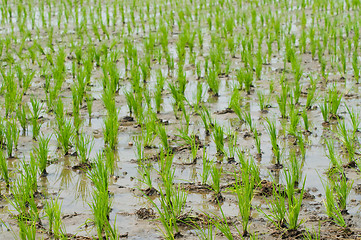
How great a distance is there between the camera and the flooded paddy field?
286cm

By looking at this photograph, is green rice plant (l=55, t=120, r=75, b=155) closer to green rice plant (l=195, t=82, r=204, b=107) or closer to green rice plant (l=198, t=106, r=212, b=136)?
green rice plant (l=198, t=106, r=212, b=136)

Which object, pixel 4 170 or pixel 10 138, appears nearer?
pixel 4 170

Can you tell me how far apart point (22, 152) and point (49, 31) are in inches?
164

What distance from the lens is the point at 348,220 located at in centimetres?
290

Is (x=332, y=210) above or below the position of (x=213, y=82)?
below

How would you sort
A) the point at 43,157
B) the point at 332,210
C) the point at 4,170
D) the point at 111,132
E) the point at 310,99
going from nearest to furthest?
1. the point at 332,210
2. the point at 4,170
3. the point at 43,157
4. the point at 111,132
5. the point at 310,99

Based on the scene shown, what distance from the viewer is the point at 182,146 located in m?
3.99

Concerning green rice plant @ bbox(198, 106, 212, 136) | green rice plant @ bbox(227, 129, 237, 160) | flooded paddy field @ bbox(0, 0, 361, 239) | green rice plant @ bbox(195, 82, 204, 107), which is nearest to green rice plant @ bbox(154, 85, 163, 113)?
flooded paddy field @ bbox(0, 0, 361, 239)

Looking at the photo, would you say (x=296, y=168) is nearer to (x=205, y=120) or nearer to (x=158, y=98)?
(x=205, y=120)

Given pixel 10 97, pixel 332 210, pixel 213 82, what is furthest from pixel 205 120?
pixel 10 97

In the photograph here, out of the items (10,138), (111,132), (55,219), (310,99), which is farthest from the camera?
(310,99)

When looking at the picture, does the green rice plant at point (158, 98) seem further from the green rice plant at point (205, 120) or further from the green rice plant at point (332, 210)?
the green rice plant at point (332, 210)

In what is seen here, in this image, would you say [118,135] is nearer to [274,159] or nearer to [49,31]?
[274,159]

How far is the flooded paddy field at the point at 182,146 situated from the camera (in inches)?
113
